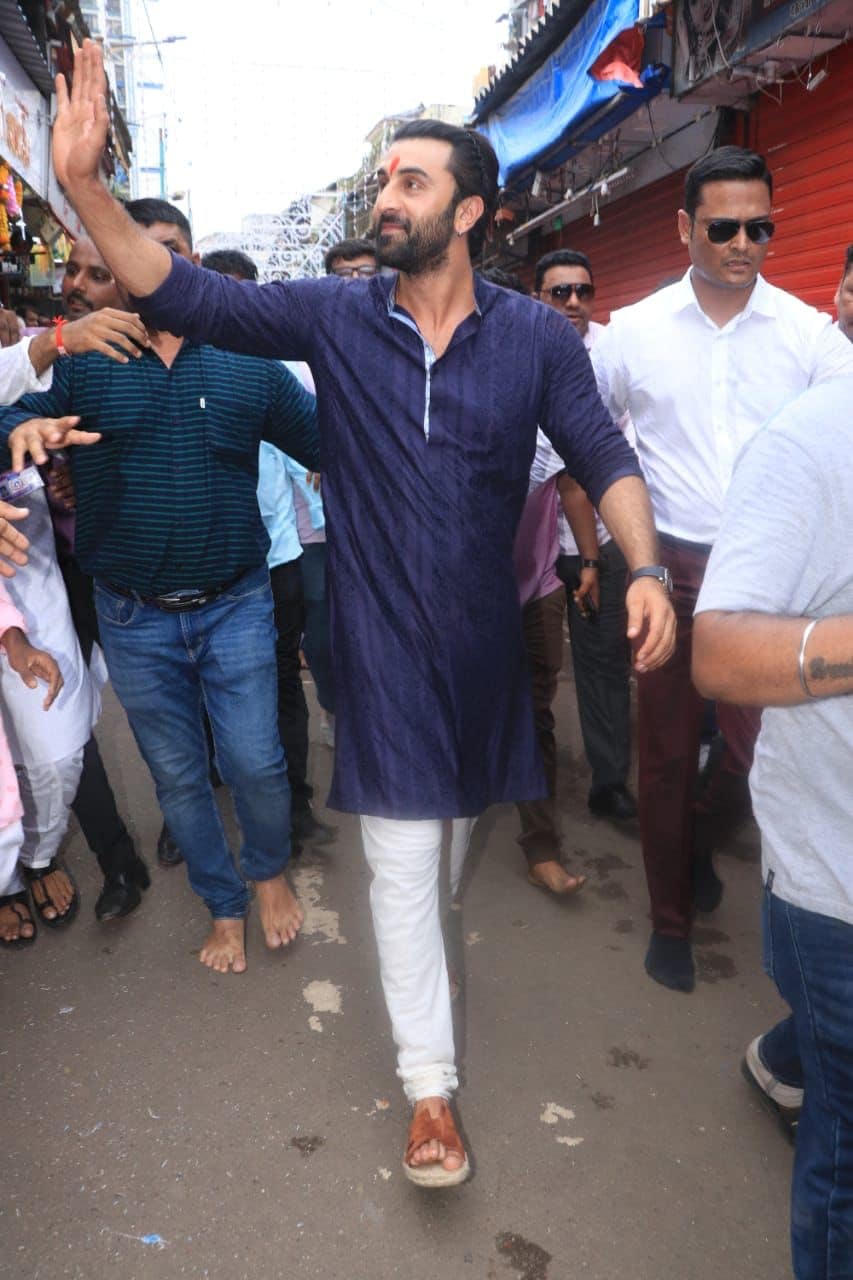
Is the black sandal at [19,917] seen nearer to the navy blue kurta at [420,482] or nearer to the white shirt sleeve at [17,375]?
the navy blue kurta at [420,482]

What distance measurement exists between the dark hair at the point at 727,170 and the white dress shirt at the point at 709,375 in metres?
0.29

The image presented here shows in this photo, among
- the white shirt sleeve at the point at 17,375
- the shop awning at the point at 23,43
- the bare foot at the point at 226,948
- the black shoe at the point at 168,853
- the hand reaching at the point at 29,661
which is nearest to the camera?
the white shirt sleeve at the point at 17,375

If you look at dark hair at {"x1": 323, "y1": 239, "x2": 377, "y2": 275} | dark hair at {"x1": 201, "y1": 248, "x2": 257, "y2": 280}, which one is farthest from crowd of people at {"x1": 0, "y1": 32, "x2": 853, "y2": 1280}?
dark hair at {"x1": 323, "y1": 239, "x2": 377, "y2": 275}

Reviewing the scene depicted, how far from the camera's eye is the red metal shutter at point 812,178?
634 centimetres

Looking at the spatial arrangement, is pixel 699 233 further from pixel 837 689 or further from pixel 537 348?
pixel 837 689

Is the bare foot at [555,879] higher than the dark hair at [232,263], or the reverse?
the dark hair at [232,263]

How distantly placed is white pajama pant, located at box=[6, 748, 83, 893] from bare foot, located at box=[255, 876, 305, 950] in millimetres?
703

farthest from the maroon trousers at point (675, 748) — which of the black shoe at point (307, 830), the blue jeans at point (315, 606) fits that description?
the blue jeans at point (315, 606)

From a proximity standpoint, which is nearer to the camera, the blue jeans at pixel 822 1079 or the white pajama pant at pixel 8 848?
the blue jeans at pixel 822 1079

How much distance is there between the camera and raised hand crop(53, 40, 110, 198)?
1859mm

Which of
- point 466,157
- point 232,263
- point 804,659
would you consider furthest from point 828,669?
point 232,263

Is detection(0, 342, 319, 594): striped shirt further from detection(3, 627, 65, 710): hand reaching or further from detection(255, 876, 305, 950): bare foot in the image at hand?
detection(255, 876, 305, 950): bare foot

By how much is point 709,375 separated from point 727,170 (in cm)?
63

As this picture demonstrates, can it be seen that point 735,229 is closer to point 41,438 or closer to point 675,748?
point 675,748
